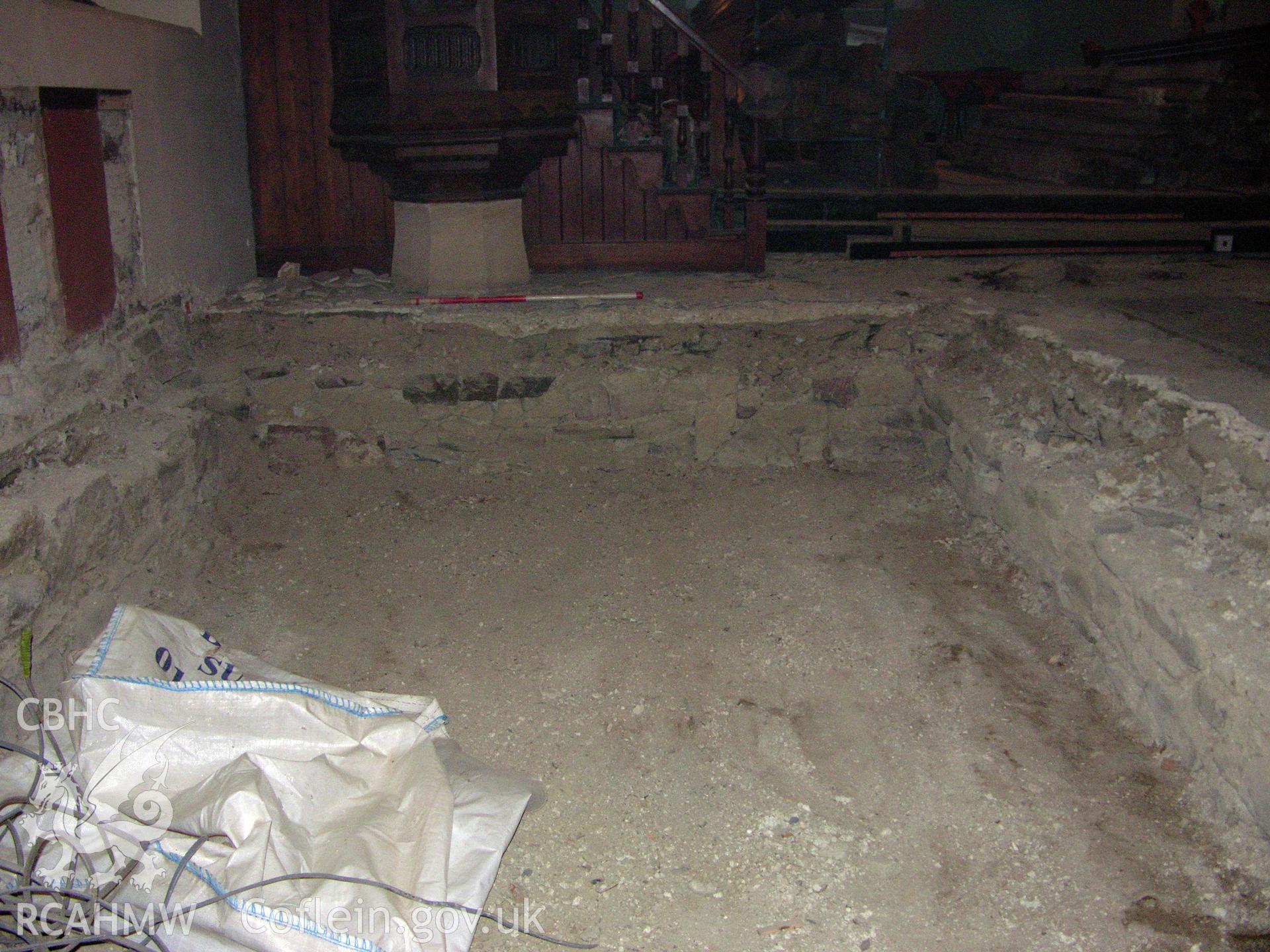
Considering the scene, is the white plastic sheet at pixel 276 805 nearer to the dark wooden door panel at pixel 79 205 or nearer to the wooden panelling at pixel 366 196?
the dark wooden door panel at pixel 79 205

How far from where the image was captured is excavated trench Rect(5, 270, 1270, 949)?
84.6 inches

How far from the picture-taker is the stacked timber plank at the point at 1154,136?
624cm

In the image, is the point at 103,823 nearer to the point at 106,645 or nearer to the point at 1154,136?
the point at 106,645

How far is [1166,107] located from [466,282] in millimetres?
4717

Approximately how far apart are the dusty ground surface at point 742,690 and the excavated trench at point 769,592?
0.04ft

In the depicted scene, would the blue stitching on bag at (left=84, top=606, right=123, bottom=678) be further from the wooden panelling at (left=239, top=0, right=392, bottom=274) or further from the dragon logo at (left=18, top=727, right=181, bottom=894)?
the wooden panelling at (left=239, top=0, right=392, bottom=274)

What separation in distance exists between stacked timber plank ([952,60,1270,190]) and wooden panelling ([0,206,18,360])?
5.82 metres

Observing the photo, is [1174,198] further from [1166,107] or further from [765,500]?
[765,500]

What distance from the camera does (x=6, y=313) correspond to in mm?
2879

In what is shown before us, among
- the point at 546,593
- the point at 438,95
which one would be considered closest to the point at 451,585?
the point at 546,593

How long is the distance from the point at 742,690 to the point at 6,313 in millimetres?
2327

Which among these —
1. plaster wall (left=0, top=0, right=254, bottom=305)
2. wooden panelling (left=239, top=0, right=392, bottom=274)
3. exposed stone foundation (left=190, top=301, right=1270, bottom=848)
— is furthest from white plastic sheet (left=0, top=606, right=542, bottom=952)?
wooden panelling (left=239, top=0, right=392, bottom=274)

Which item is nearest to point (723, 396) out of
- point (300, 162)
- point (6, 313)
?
point (300, 162)

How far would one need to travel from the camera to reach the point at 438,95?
3.96 meters
